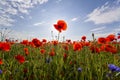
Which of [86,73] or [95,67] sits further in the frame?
[95,67]

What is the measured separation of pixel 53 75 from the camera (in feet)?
12.6

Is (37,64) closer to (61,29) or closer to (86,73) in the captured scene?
(61,29)

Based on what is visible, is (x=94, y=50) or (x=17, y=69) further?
(x=94, y=50)

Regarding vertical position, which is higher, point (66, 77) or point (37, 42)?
point (37, 42)

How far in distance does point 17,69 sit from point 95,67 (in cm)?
150

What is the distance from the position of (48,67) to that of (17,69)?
0.60m

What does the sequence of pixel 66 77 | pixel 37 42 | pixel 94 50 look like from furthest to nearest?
pixel 37 42 < pixel 94 50 < pixel 66 77

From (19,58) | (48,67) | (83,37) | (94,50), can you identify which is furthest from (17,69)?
(83,37)

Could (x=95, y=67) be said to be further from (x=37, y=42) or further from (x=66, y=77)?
(x=37, y=42)

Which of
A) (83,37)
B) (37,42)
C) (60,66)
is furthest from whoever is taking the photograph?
(83,37)

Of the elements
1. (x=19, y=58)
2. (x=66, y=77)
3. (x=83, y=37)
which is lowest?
(x=66, y=77)

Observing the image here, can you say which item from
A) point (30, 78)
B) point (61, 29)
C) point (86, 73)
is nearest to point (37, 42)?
Result: point (61, 29)

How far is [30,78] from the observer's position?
12.0ft

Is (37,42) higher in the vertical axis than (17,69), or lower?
higher
